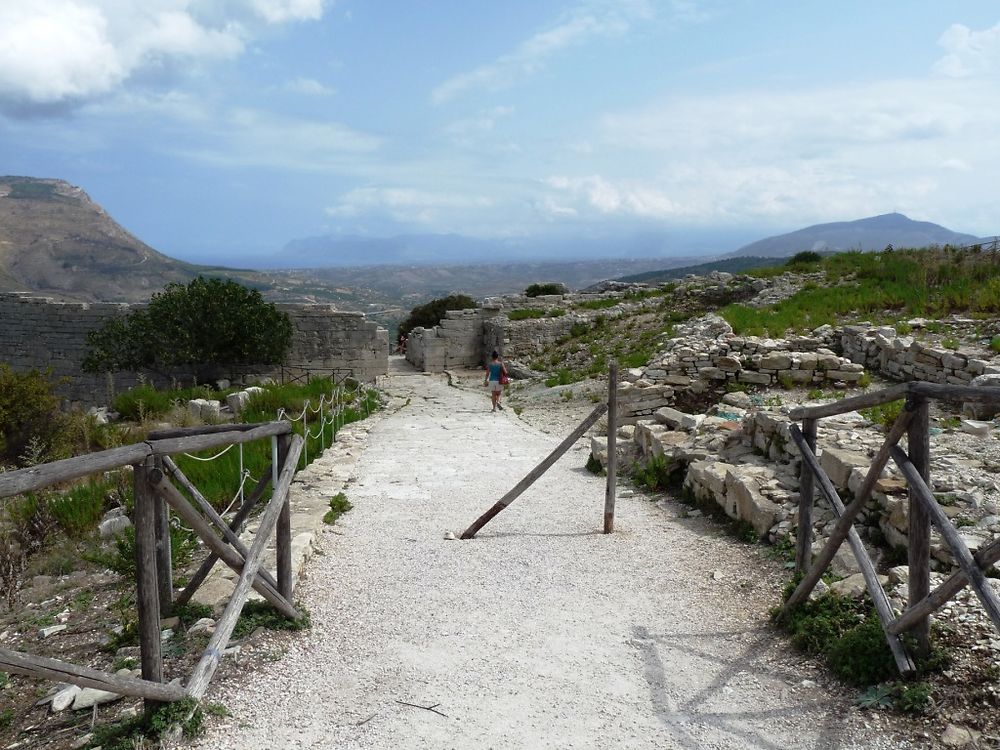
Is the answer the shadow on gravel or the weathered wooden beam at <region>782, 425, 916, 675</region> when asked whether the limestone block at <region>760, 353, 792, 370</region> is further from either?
the shadow on gravel

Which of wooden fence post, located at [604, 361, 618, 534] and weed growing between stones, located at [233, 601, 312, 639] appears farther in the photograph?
wooden fence post, located at [604, 361, 618, 534]

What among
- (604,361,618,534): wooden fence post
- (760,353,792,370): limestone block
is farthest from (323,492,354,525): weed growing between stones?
(760,353,792,370): limestone block

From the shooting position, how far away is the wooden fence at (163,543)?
303cm

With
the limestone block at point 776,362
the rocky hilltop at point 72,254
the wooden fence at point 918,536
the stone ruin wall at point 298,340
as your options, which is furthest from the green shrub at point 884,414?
the rocky hilltop at point 72,254

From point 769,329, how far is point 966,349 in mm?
4470

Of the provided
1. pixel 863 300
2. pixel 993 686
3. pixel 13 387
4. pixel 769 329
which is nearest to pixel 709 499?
pixel 993 686

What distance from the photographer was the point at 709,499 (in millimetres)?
7695

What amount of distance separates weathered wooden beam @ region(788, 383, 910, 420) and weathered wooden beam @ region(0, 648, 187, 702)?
4.13 metres

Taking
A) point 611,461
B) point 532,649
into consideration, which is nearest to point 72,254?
point 611,461

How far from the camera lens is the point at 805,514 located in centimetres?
530

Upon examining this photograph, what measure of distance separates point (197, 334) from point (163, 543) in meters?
18.2

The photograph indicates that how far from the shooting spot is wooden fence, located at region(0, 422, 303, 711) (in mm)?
3029

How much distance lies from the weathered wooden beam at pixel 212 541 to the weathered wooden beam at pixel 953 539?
383 centimetres

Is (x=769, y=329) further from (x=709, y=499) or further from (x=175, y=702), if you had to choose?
(x=175, y=702)
